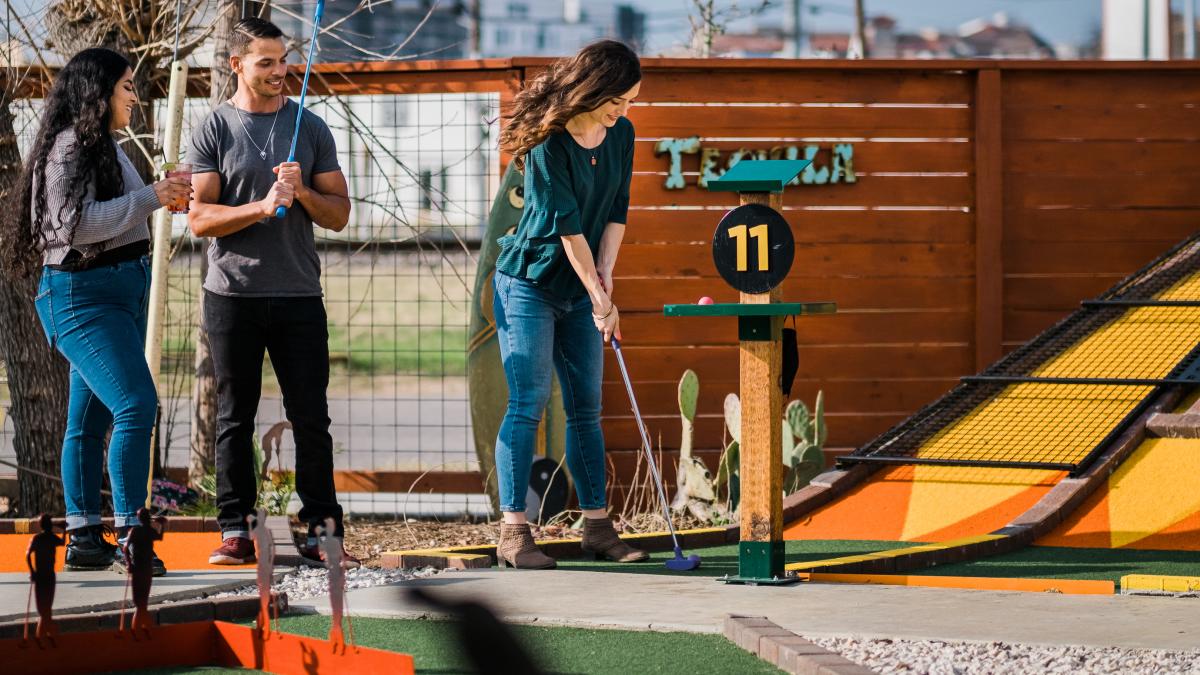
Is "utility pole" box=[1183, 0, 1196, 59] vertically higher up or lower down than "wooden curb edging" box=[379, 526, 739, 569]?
higher up

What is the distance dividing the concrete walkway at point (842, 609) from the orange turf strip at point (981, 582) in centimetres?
15

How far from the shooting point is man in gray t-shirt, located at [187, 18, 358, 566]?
15.0ft

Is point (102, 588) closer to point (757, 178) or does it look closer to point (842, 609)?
point (842, 609)

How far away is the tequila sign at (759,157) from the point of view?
736 cm

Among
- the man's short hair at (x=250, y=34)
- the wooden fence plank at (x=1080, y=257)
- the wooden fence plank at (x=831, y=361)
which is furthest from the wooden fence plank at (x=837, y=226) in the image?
the man's short hair at (x=250, y=34)

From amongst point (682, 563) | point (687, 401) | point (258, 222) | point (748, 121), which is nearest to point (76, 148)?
point (258, 222)

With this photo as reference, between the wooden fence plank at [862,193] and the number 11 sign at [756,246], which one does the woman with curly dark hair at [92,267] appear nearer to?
the number 11 sign at [756,246]

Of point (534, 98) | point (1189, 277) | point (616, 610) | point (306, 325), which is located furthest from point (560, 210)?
point (1189, 277)

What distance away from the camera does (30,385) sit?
6660 mm

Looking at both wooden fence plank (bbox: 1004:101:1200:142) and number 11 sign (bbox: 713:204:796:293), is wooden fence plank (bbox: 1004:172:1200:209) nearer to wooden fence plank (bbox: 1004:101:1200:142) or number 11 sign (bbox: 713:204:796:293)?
wooden fence plank (bbox: 1004:101:1200:142)

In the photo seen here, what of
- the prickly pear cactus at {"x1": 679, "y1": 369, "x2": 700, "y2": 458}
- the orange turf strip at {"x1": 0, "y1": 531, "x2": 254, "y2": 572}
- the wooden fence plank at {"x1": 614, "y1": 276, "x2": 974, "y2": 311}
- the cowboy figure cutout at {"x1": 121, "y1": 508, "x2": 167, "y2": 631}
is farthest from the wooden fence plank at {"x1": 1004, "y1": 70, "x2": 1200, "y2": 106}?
the cowboy figure cutout at {"x1": 121, "y1": 508, "x2": 167, "y2": 631}

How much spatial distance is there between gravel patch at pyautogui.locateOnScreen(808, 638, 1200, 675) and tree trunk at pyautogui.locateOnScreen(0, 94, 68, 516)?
4331 millimetres

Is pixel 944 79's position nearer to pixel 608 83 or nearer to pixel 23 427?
pixel 608 83

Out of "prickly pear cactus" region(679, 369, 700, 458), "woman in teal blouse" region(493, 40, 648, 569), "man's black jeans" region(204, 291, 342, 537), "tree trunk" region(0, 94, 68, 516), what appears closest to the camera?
"woman in teal blouse" region(493, 40, 648, 569)
